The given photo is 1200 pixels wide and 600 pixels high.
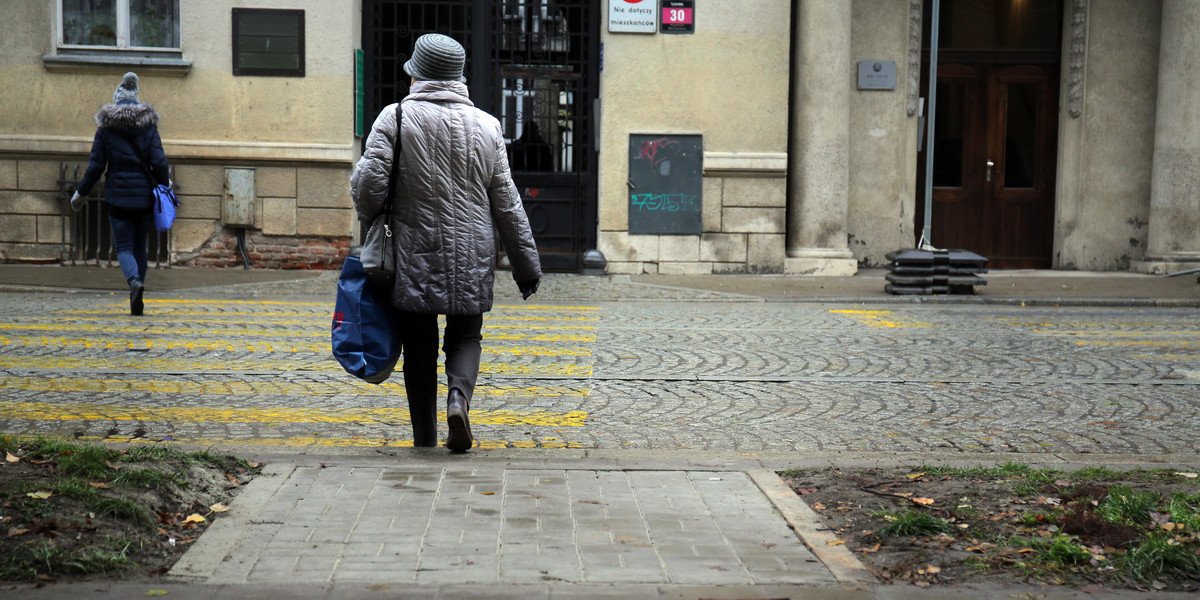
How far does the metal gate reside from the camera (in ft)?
53.2

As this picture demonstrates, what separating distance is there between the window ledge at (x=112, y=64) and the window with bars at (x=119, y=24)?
0.20 metres

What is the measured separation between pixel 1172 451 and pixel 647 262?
10.9m

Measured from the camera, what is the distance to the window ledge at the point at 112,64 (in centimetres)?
1567

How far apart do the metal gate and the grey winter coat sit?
1078 centimetres

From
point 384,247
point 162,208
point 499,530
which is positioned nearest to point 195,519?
point 499,530

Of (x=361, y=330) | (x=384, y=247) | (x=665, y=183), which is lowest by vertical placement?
(x=361, y=330)

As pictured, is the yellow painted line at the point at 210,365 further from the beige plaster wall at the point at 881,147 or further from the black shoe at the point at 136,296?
the beige plaster wall at the point at 881,147

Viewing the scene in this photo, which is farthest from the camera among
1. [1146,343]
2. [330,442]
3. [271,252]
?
[271,252]

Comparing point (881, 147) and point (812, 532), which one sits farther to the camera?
point (881, 147)

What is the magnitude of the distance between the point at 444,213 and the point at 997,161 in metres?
14.1

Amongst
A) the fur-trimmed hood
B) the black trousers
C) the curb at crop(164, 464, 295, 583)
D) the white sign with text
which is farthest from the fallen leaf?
the white sign with text

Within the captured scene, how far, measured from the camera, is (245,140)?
16000 millimetres

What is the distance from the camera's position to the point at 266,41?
52.2 ft

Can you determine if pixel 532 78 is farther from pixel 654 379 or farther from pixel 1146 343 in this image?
pixel 654 379
